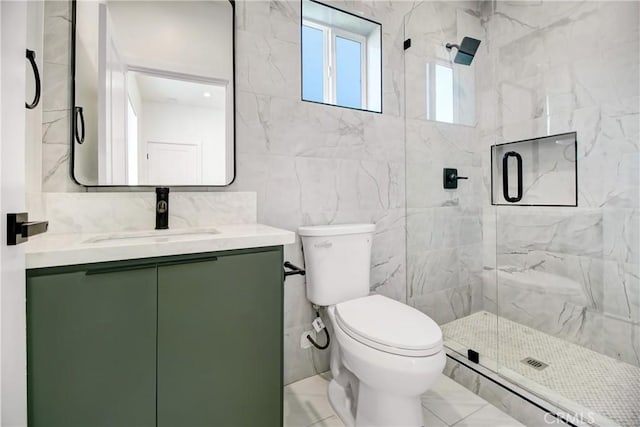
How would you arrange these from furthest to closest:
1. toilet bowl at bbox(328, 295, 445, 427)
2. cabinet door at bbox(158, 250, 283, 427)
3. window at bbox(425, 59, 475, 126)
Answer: window at bbox(425, 59, 475, 126), toilet bowl at bbox(328, 295, 445, 427), cabinet door at bbox(158, 250, 283, 427)

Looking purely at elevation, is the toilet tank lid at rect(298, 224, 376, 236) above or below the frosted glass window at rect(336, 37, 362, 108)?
below

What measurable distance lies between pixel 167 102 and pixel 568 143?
7.50 feet

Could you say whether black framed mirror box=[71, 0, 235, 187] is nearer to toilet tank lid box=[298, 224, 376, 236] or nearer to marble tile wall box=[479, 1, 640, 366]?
toilet tank lid box=[298, 224, 376, 236]

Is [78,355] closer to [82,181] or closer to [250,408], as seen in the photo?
[250,408]

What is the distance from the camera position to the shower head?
6.88 ft

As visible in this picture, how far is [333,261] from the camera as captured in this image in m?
1.53

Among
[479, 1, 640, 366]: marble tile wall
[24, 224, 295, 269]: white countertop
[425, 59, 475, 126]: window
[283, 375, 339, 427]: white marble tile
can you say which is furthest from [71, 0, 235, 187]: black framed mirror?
[479, 1, 640, 366]: marble tile wall

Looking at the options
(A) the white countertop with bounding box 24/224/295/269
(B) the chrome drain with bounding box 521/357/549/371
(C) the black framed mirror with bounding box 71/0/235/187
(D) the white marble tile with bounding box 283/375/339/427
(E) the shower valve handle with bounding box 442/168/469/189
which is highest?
(C) the black framed mirror with bounding box 71/0/235/187

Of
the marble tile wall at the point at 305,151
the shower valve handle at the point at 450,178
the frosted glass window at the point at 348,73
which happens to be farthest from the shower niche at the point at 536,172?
the frosted glass window at the point at 348,73

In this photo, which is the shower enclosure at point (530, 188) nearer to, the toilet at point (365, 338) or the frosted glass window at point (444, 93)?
the frosted glass window at point (444, 93)

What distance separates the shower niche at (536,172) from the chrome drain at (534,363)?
3.16 feet

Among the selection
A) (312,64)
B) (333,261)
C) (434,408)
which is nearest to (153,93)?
(312,64)

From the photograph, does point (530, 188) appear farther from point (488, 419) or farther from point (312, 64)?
point (312, 64)

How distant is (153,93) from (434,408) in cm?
192
